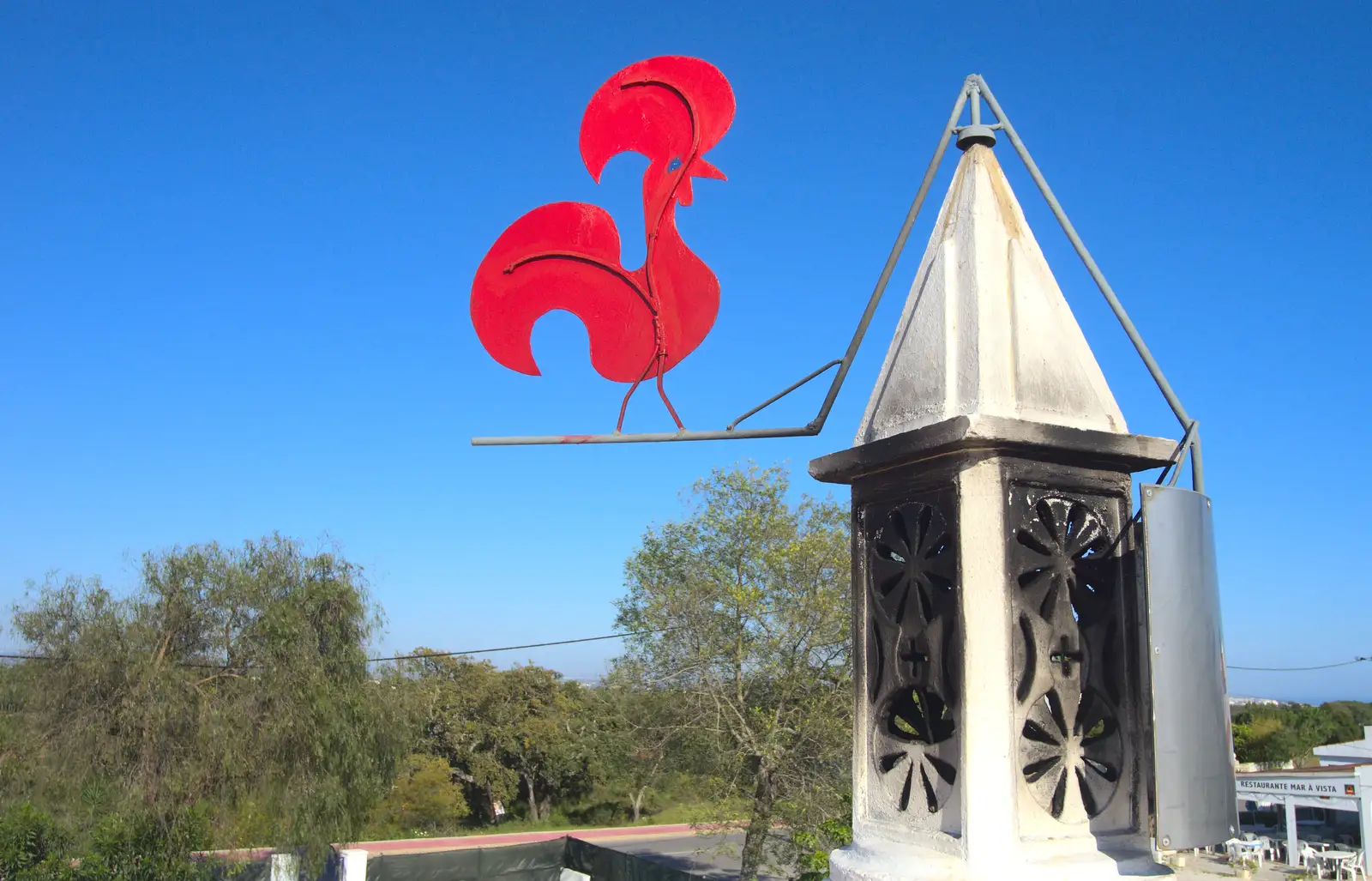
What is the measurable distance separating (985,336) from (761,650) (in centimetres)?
1443

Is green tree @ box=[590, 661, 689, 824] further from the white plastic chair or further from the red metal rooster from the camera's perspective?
the red metal rooster

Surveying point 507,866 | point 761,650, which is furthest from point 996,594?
point 507,866

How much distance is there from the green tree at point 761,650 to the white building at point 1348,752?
19.3 m


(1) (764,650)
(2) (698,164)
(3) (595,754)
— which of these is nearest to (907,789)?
(2) (698,164)

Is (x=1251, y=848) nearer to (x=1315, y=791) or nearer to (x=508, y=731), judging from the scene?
(x=1315, y=791)

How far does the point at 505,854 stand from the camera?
20.1 meters

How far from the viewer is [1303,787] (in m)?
23.0

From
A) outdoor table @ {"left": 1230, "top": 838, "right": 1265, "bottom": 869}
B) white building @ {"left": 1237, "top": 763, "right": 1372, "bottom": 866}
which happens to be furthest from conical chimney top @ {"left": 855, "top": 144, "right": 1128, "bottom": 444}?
outdoor table @ {"left": 1230, "top": 838, "right": 1265, "bottom": 869}

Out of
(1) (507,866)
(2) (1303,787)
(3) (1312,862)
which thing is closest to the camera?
(1) (507,866)

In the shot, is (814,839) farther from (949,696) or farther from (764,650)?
(949,696)

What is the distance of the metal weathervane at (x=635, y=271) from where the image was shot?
4016 mm

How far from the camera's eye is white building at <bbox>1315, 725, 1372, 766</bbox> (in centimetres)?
2820

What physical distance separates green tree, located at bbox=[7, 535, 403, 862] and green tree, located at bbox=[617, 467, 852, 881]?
16.6ft

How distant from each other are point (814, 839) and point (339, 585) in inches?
369
